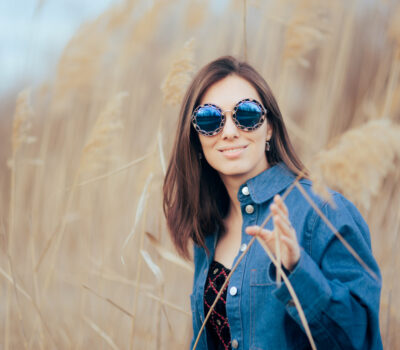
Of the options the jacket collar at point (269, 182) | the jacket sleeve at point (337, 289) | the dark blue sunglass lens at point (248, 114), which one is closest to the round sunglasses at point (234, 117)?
the dark blue sunglass lens at point (248, 114)

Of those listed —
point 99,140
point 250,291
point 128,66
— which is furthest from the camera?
point 128,66

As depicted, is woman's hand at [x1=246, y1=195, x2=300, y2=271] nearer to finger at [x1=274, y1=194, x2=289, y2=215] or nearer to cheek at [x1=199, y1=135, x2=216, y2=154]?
finger at [x1=274, y1=194, x2=289, y2=215]

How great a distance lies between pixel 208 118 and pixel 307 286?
45 centimetres

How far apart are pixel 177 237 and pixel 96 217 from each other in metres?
0.92

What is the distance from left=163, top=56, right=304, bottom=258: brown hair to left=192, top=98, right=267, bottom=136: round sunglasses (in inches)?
3.1

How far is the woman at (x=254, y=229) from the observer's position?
83cm

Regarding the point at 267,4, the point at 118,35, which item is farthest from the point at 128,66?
the point at 267,4

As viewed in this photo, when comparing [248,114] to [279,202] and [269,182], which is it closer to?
[269,182]

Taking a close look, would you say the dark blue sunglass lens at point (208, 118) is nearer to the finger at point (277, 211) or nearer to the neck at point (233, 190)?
the neck at point (233, 190)

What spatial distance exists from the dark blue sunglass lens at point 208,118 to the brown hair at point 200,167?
0.08 m

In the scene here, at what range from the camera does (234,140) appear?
1038mm

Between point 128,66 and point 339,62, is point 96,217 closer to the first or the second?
point 128,66

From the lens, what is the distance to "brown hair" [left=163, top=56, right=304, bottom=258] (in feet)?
3.67

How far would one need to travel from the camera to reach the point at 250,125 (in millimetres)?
1022
